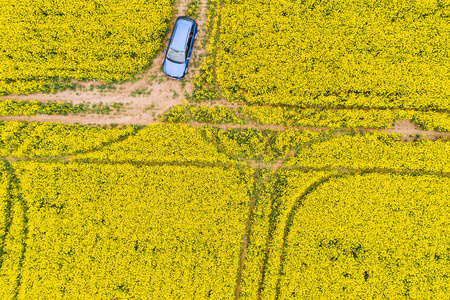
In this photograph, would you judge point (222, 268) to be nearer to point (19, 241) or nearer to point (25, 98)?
point (19, 241)

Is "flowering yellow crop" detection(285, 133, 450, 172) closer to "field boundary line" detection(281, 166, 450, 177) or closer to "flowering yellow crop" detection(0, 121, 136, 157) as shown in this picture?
"field boundary line" detection(281, 166, 450, 177)

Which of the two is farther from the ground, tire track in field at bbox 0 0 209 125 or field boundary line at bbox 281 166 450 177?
tire track in field at bbox 0 0 209 125

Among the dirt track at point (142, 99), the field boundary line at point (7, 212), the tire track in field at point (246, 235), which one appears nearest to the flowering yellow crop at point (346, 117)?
the dirt track at point (142, 99)

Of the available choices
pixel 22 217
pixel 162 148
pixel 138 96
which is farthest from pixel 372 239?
pixel 22 217

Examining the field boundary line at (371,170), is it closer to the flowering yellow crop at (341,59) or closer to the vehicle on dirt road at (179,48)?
the flowering yellow crop at (341,59)

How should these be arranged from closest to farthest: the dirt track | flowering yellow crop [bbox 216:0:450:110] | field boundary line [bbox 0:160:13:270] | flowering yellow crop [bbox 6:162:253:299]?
flowering yellow crop [bbox 6:162:253:299] → field boundary line [bbox 0:160:13:270] → flowering yellow crop [bbox 216:0:450:110] → the dirt track

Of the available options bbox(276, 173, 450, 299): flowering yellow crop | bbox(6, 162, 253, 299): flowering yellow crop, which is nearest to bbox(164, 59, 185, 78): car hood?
bbox(6, 162, 253, 299): flowering yellow crop

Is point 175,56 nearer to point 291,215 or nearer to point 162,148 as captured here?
point 162,148
